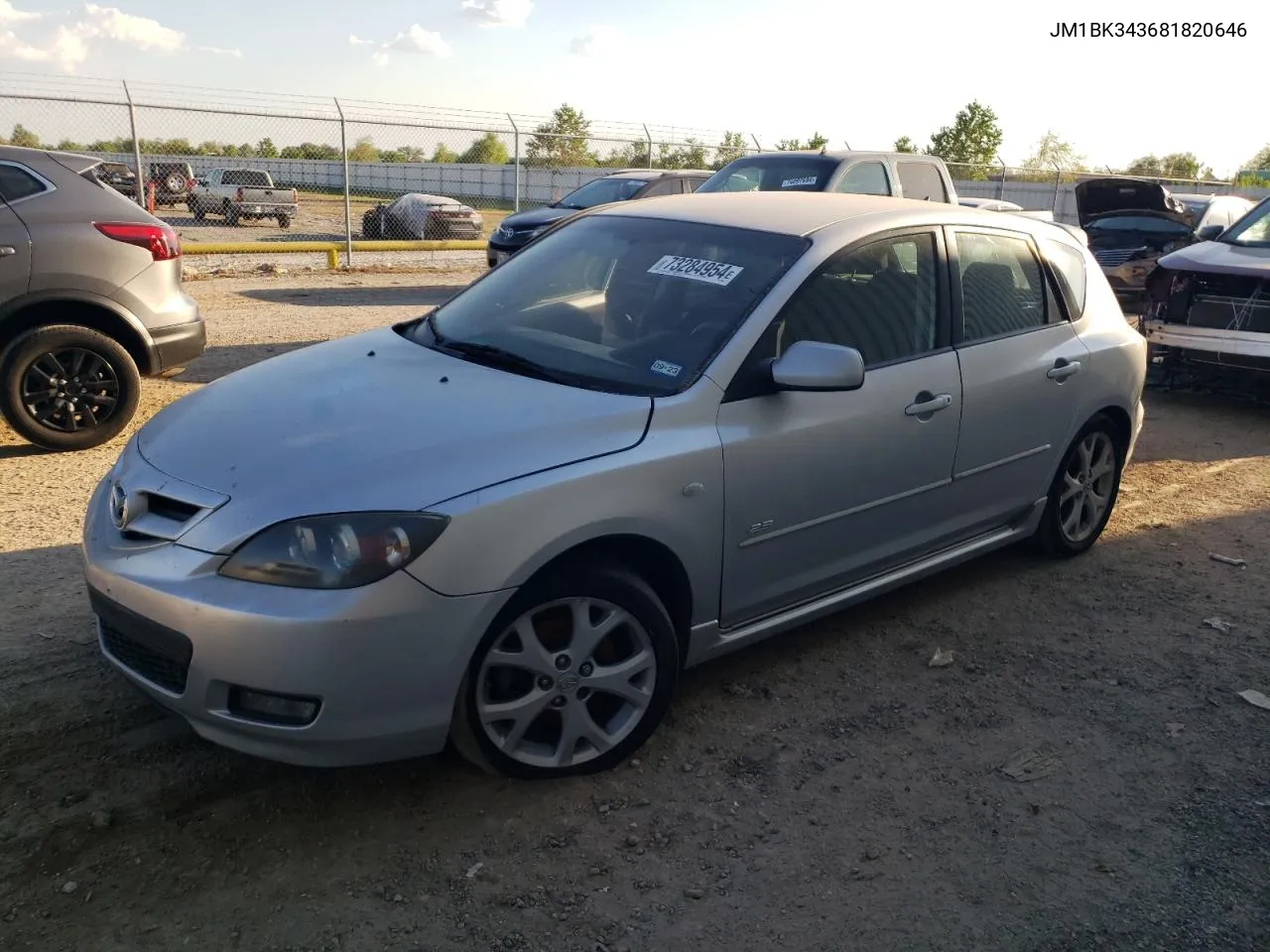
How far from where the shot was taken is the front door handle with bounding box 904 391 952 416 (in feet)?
13.5

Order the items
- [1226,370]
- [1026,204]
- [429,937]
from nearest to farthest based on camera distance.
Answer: [429,937] → [1226,370] → [1026,204]

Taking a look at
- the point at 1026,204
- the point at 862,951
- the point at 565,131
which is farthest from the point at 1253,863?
the point at 1026,204

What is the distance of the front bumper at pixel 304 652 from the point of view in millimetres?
2783

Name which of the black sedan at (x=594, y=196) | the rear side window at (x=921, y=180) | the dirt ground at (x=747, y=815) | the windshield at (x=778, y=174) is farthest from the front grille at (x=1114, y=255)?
the dirt ground at (x=747, y=815)

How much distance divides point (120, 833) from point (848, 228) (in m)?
3.12

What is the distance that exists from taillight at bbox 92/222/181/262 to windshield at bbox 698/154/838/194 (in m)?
5.79

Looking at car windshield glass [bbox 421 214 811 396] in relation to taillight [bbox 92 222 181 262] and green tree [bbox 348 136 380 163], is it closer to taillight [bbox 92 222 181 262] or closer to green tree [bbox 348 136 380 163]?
taillight [bbox 92 222 181 262]

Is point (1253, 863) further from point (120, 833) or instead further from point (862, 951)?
point (120, 833)

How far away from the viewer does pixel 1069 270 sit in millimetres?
5109

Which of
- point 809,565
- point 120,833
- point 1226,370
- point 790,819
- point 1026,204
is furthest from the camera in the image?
point 1026,204

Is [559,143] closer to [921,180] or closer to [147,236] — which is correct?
[921,180]

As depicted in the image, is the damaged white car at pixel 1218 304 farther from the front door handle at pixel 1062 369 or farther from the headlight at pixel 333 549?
the headlight at pixel 333 549

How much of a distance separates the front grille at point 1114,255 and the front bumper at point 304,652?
39.3ft

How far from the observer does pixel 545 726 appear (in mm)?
3303
